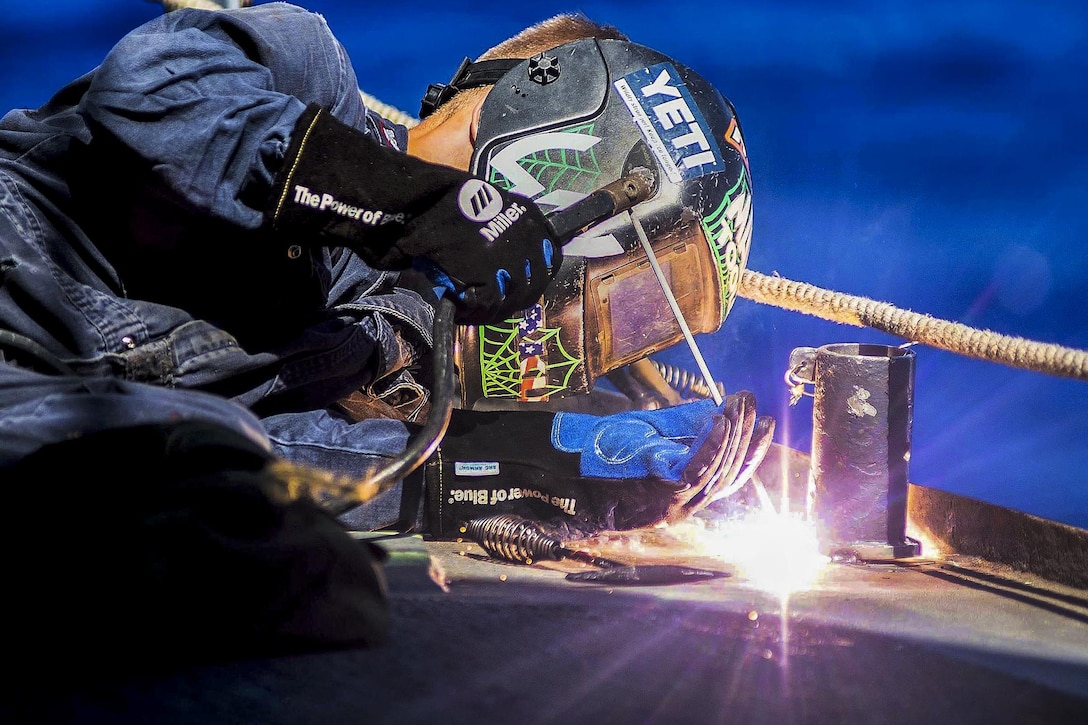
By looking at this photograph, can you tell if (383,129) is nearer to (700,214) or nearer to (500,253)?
(700,214)

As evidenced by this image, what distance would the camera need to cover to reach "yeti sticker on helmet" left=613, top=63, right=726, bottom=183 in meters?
1.80

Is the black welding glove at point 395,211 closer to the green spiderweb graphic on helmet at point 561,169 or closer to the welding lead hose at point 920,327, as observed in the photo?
the green spiderweb graphic on helmet at point 561,169

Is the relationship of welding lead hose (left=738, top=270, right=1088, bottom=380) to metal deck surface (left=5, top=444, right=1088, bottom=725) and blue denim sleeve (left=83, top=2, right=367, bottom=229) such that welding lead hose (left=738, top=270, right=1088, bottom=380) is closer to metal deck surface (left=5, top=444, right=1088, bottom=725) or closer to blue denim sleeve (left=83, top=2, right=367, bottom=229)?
metal deck surface (left=5, top=444, right=1088, bottom=725)

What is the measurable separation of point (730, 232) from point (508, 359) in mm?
503

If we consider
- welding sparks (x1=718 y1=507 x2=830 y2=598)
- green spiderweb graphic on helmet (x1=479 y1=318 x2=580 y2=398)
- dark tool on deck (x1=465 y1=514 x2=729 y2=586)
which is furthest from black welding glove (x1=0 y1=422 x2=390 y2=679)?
green spiderweb graphic on helmet (x1=479 y1=318 x2=580 y2=398)

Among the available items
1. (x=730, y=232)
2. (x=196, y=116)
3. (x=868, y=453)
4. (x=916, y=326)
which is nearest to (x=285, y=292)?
(x=196, y=116)

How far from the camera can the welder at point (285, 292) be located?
775 mm

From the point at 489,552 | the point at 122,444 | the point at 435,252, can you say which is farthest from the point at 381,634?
the point at 489,552

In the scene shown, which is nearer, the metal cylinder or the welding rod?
the metal cylinder

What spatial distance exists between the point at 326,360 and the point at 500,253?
0.51m

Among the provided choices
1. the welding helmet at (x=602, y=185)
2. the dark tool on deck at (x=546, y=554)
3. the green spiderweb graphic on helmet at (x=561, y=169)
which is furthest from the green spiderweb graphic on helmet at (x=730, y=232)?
the dark tool on deck at (x=546, y=554)

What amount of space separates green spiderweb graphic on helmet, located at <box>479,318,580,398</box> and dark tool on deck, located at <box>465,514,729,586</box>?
39cm

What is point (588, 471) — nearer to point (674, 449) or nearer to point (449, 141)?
point (674, 449)

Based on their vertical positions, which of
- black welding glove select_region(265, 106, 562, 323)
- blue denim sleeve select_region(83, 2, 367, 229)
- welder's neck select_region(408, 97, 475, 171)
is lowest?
black welding glove select_region(265, 106, 562, 323)
